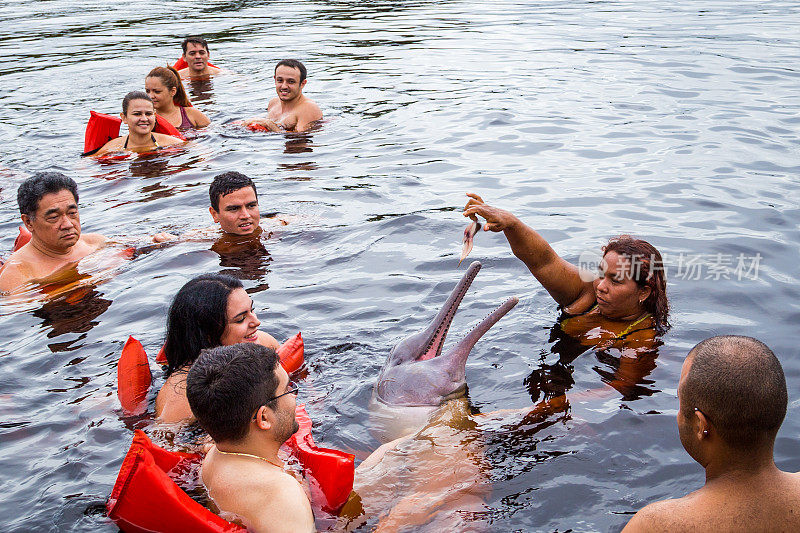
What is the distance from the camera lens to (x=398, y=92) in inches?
567

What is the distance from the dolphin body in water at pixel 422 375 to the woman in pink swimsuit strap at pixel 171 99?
335 inches

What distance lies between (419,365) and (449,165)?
564cm

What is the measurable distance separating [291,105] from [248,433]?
9.49m

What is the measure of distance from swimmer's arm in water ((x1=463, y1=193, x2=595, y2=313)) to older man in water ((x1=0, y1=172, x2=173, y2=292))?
4.13 metres

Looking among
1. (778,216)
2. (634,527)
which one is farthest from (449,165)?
(634,527)

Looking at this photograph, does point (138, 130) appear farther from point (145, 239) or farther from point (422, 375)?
point (422, 375)

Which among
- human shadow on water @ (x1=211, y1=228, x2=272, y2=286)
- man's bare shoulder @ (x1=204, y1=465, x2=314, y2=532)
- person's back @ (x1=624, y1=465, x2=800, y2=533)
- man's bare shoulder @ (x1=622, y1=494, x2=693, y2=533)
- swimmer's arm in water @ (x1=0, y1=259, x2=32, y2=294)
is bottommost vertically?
human shadow on water @ (x1=211, y1=228, x2=272, y2=286)

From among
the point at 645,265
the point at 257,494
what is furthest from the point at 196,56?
the point at 257,494

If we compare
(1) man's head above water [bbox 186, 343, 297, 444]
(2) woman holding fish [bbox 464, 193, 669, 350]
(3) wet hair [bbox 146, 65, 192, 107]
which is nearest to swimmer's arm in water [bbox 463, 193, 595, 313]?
(2) woman holding fish [bbox 464, 193, 669, 350]

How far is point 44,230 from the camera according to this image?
7590 millimetres

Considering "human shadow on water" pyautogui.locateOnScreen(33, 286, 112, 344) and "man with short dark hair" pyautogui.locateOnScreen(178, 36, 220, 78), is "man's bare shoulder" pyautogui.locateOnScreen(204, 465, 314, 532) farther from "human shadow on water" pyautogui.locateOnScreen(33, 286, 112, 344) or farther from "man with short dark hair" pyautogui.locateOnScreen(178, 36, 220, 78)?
"man with short dark hair" pyautogui.locateOnScreen(178, 36, 220, 78)

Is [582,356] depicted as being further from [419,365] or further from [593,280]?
[419,365]

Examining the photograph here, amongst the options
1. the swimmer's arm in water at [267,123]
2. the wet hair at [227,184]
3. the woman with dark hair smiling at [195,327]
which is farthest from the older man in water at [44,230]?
the swimmer's arm in water at [267,123]

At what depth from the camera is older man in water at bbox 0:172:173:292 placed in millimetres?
7473
